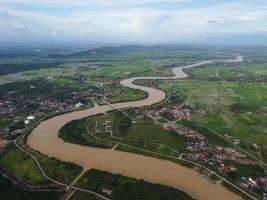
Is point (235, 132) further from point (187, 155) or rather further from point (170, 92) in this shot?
point (170, 92)

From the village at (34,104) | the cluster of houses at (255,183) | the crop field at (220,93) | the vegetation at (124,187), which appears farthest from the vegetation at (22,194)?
the crop field at (220,93)

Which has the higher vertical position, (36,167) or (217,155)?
(217,155)

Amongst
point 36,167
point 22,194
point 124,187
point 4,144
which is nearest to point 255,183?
point 124,187

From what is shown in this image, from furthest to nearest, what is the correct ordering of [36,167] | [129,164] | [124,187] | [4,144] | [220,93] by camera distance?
[220,93], [4,144], [129,164], [36,167], [124,187]

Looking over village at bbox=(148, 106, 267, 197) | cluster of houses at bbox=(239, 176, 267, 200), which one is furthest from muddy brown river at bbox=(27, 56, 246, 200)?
village at bbox=(148, 106, 267, 197)

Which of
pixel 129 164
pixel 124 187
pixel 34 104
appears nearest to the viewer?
pixel 124 187

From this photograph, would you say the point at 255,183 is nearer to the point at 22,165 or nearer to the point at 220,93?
the point at 22,165

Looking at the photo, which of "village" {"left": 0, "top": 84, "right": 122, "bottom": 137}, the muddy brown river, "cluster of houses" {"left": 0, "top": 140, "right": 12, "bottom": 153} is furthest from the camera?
"village" {"left": 0, "top": 84, "right": 122, "bottom": 137}

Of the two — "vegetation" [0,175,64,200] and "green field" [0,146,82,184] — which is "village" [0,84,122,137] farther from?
"vegetation" [0,175,64,200]

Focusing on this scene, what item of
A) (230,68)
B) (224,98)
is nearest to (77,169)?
(224,98)
